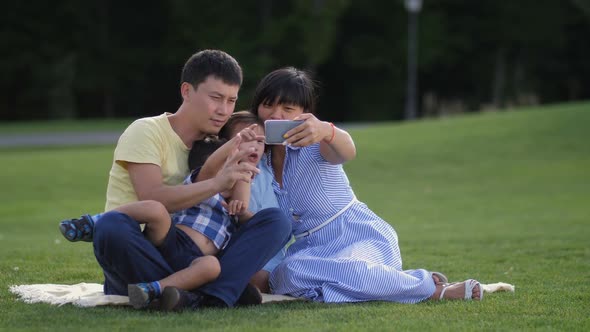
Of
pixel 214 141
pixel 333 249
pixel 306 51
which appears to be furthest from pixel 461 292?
pixel 306 51

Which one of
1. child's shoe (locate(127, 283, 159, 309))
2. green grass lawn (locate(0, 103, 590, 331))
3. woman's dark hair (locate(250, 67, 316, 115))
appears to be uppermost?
woman's dark hair (locate(250, 67, 316, 115))

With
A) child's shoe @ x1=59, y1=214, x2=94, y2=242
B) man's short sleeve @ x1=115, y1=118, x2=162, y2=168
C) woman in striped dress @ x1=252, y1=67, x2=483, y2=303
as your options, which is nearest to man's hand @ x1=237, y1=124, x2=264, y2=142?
woman in striped dress @ x1=252, y1=67, x2=483, y2=303

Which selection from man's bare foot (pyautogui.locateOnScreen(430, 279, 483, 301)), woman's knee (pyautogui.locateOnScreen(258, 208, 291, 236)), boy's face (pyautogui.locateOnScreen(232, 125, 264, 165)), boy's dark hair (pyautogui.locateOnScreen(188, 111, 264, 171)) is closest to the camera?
boy's face (pyautogui.locateOnScreen(232, 125, 264, 165))

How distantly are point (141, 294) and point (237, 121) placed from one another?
1297mm

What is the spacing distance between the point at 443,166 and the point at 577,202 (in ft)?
13.3

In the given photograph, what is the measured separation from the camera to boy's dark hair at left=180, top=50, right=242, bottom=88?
4.95 meters

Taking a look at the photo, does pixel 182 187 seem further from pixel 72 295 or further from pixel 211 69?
pixel 72 295

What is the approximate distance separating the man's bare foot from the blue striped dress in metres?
0.07

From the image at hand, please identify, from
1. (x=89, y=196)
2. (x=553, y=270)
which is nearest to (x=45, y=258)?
(x=553, y=270)

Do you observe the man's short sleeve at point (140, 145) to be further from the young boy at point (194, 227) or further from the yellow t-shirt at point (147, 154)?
the young boy at point (194, 227)

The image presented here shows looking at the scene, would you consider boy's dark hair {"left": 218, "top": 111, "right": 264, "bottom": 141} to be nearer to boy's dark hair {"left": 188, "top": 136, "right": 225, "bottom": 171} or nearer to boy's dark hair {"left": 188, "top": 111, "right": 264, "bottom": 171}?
boy's dark hair {"left": 188, "top": 111, "right": 264, "bottom": 171}

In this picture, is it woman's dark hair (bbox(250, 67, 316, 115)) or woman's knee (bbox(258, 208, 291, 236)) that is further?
woman's dark hair (bbox(250, 67, 316, 115))

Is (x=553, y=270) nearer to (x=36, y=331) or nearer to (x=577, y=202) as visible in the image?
(x=36, y=331)

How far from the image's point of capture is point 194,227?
4.91 meters
